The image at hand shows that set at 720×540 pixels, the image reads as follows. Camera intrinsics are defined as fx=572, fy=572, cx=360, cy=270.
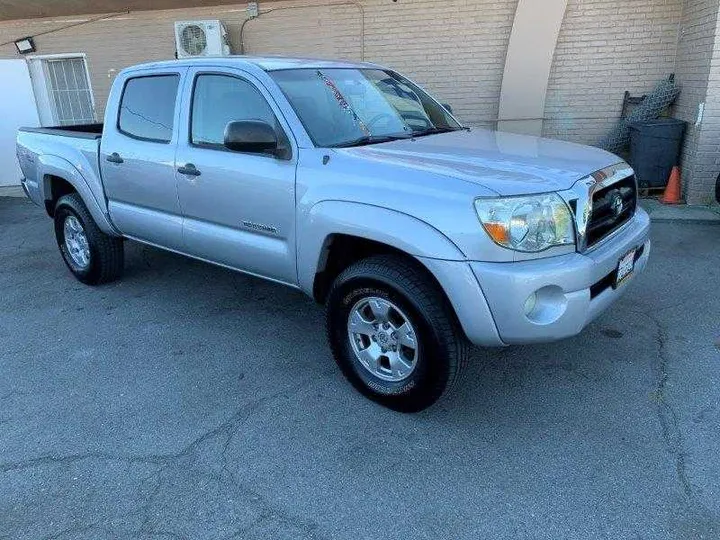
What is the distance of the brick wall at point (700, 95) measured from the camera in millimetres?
6811

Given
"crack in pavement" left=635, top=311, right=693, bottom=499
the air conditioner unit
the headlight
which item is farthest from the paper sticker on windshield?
the air conditioner unit

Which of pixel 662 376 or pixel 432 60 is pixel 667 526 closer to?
pixel 662 376

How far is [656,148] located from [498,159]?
5.54 m

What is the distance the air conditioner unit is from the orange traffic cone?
697 centimetres

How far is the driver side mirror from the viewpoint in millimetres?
3305

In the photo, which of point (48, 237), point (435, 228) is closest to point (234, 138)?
point (435, 228)

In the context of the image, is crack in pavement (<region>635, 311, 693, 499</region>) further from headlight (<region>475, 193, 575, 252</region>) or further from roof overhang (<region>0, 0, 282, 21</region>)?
roof overhang (<region>0, 0, 282, 21</region>)

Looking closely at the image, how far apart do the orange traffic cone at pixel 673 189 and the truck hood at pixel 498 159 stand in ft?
14.6

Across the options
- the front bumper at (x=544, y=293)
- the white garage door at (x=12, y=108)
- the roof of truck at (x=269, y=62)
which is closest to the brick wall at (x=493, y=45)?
the white garage door at (x=12, y=108)

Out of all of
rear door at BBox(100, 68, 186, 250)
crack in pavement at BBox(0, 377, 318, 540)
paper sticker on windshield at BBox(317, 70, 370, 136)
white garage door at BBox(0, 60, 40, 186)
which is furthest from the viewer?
white garage door at BBox(0, 60, 40, 186)

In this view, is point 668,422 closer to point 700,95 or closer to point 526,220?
point 526,220

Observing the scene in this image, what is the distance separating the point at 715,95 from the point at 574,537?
6460 millimetres

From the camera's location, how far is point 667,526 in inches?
94.7

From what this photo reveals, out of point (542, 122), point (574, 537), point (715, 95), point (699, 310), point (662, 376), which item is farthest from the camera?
point (542, 122)
